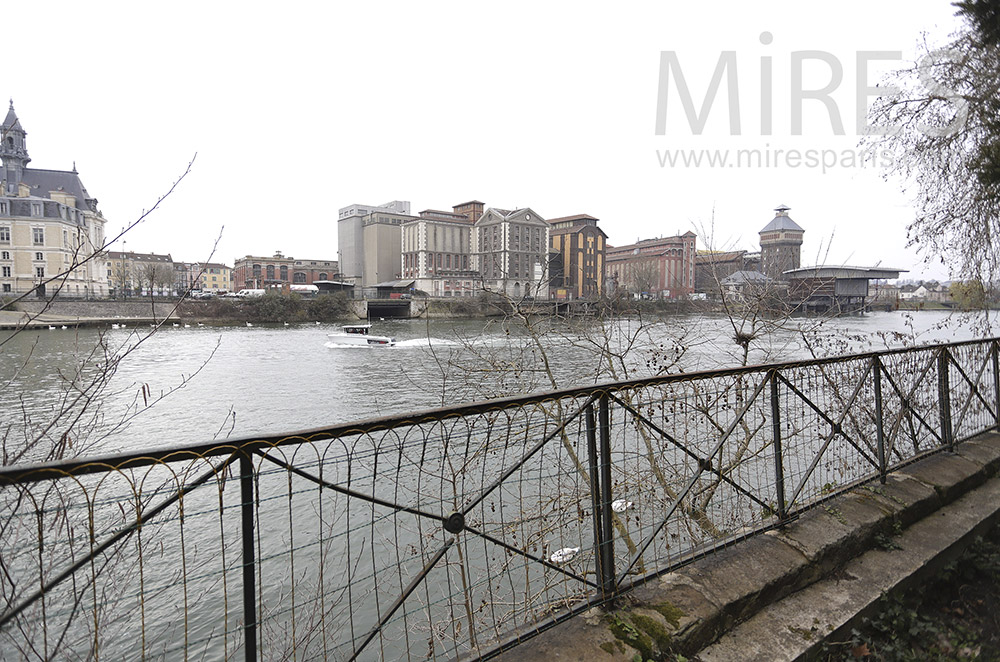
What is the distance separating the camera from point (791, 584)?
2826 mm

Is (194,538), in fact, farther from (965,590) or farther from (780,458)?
(965,590)

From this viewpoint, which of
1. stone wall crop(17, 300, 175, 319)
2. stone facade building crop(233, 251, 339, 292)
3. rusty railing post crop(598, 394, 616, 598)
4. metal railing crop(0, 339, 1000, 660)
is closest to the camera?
metal railing crop(0, 339, 1000, 660)

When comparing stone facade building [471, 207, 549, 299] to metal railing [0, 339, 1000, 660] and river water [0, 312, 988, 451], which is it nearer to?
river water [0, 312, 988, 451]

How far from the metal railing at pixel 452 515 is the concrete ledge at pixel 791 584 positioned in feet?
0.41

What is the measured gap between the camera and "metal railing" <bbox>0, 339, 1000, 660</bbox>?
2.06m

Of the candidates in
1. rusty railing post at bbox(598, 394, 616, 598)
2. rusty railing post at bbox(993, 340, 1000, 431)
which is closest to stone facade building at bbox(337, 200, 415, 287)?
rusty railing post at bbox(993, 340, 1000, 431)

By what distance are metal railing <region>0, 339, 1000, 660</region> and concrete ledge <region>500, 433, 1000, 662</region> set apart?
126mm

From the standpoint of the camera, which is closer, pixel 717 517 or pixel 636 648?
pixel 636 648

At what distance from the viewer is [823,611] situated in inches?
106

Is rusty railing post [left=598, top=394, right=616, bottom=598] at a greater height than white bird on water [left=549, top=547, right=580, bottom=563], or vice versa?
rusty railing post [left=598, top=394, right=616, bottom=598]

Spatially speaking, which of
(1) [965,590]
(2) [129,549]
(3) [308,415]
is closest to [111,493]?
(2) [129,549]

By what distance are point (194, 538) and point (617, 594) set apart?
26.7ft

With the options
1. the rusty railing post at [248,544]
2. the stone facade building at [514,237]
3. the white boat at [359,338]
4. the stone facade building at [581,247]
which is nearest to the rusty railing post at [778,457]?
the rusty railing post at [248,544]

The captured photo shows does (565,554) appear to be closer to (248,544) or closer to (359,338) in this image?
(248,544)
